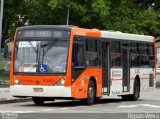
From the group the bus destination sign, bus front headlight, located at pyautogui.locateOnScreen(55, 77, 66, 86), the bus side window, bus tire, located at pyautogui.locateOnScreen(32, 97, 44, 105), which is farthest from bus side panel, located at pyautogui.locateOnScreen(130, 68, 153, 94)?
bus front headlight, located at pyautogui.locateOnScreen(55, 77, 66, 86)

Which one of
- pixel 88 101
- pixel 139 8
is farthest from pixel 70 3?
pixel 88 101

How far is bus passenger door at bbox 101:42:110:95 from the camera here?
959 inches

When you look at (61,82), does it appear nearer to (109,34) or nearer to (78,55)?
(78,55)

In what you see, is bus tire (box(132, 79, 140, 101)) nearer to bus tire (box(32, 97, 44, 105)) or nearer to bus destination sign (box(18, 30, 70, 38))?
bus tire (box(32, 97, 44, 105))

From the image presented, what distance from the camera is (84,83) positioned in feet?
73.4

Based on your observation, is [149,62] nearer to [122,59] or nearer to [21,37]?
[122,59]

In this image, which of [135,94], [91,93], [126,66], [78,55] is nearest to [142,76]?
[135,94]

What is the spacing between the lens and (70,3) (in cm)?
4472

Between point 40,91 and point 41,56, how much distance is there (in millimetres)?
1254

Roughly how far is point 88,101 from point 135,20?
79.1ft

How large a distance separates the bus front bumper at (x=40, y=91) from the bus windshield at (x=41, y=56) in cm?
59

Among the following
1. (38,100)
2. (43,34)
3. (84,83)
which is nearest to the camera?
(43,34)

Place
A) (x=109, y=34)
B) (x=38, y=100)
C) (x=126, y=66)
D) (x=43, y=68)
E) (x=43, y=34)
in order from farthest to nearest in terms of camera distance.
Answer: (x=126, y=66) → (x=109, y=34) → (x=38, y=100) → (x=43, y=34) → (x=43, y=68)

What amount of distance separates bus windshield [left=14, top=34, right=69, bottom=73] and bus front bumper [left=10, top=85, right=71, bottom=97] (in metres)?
0.59
